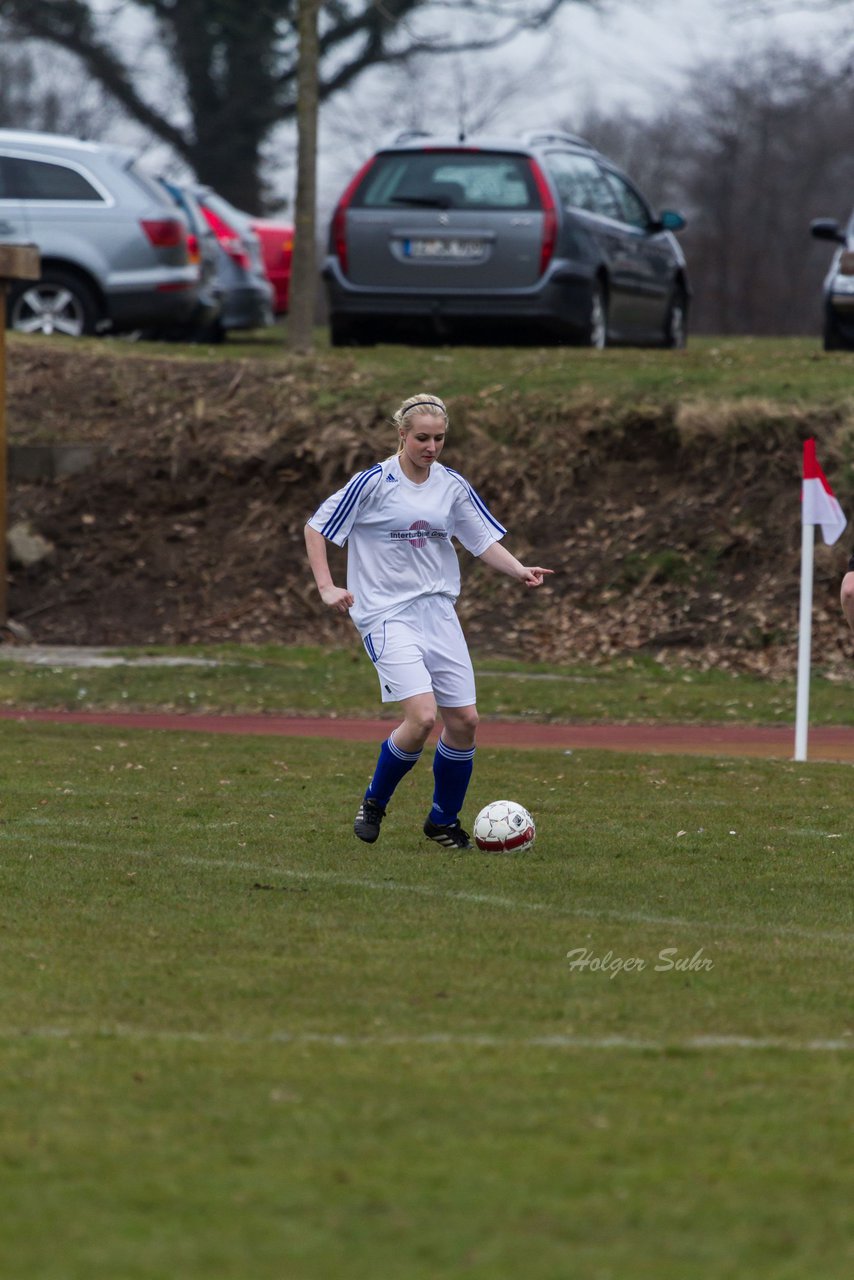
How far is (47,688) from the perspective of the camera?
558 inches

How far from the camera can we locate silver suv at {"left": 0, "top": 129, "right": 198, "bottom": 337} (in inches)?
794

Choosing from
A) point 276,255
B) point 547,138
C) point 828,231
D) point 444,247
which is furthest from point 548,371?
point 276,255

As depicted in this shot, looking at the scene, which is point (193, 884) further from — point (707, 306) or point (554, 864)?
point (707, 306)

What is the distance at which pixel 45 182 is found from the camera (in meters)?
20.4

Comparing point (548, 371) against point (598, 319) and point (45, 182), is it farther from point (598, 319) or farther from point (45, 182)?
point (45, 182)

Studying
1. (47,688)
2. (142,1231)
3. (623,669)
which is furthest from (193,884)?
(623,669)

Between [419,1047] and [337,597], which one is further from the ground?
[337,597]

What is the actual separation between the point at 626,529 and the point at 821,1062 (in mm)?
12474

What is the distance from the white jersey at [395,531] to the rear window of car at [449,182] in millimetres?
10606

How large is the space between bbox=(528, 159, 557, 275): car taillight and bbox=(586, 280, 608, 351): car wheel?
2.82ft

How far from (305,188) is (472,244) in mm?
2502

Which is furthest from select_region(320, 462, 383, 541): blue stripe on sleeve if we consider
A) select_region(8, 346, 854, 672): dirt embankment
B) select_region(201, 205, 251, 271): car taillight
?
select_region(201, 205, 251, 271): car taillight

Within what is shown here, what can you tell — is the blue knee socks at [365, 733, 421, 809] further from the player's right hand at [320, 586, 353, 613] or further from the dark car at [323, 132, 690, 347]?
the dark car at [323, 132, 690, 347]

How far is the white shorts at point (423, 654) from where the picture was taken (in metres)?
8.14
